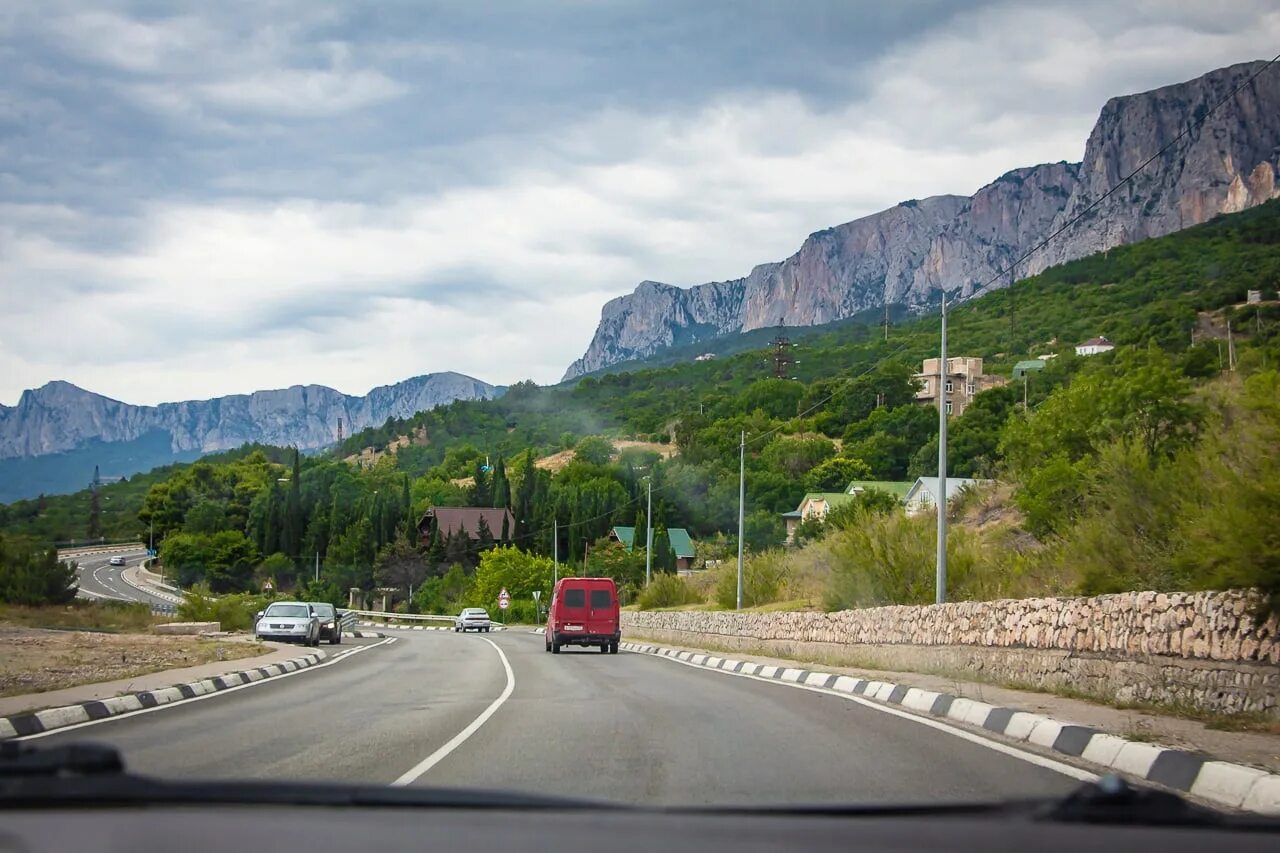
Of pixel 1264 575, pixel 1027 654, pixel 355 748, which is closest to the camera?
pixel 355 748

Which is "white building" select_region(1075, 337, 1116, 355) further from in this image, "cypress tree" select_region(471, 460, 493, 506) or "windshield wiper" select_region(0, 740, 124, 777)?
"windshield wiper" select_region(0, 740, 124, 777)

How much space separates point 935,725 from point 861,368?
361ft

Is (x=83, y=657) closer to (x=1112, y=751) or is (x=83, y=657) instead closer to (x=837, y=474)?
(x=1112, y=751)

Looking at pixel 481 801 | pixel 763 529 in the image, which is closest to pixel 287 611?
pixel 481 801

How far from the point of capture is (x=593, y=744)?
10.9 meters

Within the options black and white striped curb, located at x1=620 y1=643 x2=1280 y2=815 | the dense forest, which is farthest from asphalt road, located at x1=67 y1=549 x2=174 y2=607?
black and white striped curb, located at x1=620 y1=643 x2=1280 y2=815

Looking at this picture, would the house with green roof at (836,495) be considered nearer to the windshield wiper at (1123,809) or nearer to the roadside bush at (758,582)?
the roadside bush at (758,582)

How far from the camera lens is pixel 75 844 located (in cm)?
318

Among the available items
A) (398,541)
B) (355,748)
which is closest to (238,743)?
(355,748)

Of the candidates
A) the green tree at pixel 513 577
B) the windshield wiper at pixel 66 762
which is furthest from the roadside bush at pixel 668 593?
the windshield wiper at pixel 66 762

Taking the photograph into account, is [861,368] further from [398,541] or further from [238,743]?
[238,743]

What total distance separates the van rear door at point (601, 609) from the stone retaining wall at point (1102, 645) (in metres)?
11.3

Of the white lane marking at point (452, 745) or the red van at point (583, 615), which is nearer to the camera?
the white lane marking at point (452, 745)

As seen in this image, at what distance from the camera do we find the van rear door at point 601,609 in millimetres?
37500
